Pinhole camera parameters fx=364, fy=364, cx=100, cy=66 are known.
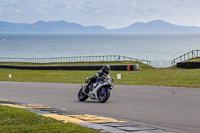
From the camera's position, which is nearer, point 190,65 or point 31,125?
point 31,125

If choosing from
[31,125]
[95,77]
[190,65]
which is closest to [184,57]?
[190,65]

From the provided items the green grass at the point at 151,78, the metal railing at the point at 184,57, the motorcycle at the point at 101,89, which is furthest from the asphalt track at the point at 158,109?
the metal railing at the point at 184,57

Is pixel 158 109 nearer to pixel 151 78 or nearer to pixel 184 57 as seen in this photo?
pixel 151 78

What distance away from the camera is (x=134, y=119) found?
993 centimetres

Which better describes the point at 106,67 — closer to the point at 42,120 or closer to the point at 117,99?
the point at 117,99

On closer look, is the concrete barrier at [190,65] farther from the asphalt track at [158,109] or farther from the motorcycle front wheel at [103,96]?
the motorcycle front wheel at [103,96]

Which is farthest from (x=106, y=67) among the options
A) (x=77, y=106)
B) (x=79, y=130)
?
(x=79, y=130)

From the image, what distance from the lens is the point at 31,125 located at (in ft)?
27.5

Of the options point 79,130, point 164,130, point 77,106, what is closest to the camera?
point 79,130

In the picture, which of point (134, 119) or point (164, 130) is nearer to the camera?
point (164, 130)

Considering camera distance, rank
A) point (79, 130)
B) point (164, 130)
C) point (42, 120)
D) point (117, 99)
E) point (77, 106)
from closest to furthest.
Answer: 1. point (79, 130)
2. point (164, 130)
3. point (42, 120)
4. point (77, 106)
5. point (117, 99)

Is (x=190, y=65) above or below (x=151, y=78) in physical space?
above

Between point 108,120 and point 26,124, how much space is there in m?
2.12

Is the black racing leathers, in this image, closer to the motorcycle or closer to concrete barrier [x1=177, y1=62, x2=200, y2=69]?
the motorcycle
